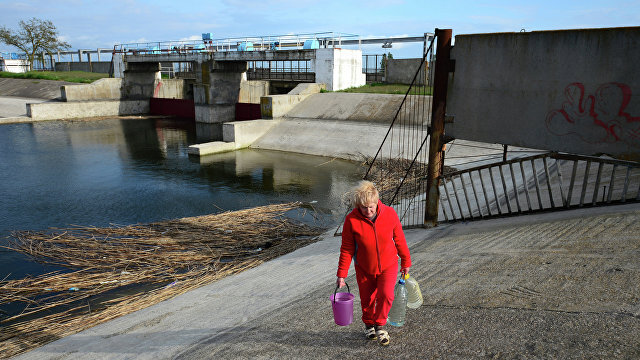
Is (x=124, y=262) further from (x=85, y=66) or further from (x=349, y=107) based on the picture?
(x=85, y=66)

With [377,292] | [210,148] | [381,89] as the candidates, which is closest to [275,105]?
[210,148]

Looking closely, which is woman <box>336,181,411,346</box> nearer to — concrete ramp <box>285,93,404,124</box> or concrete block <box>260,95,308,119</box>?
concrete ramp <box>285,93,404,124</box>

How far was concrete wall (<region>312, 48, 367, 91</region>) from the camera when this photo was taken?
102ft

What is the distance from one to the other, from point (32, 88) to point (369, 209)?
51.5 m

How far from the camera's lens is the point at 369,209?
393 cm

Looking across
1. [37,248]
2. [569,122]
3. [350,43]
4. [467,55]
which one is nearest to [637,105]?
[569,122]

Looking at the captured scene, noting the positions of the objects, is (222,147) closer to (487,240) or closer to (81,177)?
(81,177)

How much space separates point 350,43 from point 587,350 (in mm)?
32756

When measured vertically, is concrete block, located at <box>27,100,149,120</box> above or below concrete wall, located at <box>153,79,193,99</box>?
below

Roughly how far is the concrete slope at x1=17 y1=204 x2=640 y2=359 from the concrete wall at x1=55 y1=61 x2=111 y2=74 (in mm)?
53025

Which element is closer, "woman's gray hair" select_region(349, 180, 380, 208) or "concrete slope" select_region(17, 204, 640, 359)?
"woman's gray hair" select_region(349, 180, 380, 208)

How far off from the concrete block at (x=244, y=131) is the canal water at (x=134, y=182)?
96cm

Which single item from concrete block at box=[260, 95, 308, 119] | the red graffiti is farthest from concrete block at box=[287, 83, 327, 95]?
the red graffiti

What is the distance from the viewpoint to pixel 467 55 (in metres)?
7.87
